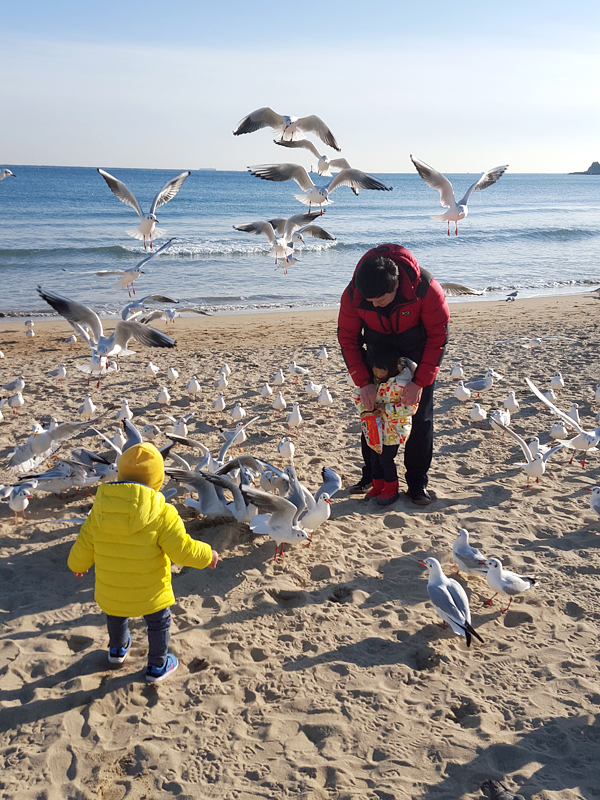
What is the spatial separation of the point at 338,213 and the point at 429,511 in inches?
1543

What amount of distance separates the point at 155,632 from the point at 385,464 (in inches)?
85.8

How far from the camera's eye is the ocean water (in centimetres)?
1648

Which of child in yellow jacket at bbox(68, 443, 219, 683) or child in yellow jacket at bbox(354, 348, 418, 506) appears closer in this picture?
child in yellow jacket at bbox(68, 443, 219, 683)

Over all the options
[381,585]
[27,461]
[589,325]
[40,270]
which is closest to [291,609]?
[381,585]

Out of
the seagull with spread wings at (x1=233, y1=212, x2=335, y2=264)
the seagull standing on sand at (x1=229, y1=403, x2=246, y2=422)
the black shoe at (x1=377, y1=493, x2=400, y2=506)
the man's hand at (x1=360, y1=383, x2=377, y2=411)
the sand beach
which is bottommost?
the sand beach

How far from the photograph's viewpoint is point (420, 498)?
459 cm

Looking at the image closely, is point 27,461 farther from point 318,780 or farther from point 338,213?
point 338,213

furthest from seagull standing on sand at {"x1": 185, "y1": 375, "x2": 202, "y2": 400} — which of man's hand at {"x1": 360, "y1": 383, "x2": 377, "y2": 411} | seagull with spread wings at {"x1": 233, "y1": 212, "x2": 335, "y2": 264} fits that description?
man's hand at {"x1": 360, "y1": 383, "x2": 377, "y2": 411}

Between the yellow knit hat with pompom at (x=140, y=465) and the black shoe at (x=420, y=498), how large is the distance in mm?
2425

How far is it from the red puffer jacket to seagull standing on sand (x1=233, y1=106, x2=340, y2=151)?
3837 mm

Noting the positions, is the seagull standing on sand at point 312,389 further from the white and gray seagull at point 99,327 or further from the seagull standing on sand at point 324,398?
the white and gray seagull at point 99,327

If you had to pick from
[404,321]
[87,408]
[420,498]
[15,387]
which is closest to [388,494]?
[420,498]

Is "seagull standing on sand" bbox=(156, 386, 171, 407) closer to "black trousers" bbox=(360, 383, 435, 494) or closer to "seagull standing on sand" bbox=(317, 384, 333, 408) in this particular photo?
"seagull standing on sand" bbox=(317, 384, 333, 408)

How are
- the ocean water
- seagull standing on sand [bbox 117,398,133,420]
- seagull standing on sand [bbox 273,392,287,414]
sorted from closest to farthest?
seagull standing on sand [bbox 117,398,133,420] → seagull standing on sand [bbox 273,392,287,414] → the ocean water
